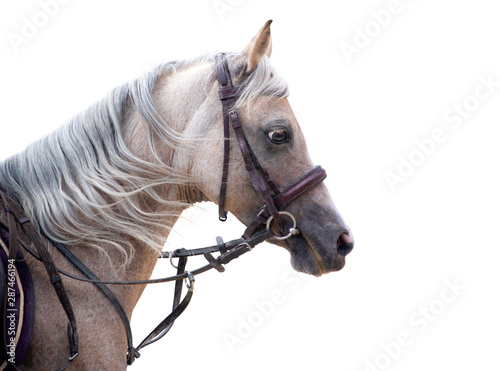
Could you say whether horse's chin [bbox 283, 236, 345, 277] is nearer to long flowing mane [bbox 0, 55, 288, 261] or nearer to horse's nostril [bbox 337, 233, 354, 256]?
horse's nostril [bbox 337, 233, 354, 256]

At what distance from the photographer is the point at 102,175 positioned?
2711mm

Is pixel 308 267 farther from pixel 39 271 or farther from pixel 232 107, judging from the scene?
pixel 39 271

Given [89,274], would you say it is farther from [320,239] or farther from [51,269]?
[320,239]

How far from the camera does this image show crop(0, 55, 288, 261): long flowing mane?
266 cm

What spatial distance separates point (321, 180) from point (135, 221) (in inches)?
43.2

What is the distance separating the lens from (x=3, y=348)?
234cm

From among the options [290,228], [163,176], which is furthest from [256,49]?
[290,228]

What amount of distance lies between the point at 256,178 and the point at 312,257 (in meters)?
0.56

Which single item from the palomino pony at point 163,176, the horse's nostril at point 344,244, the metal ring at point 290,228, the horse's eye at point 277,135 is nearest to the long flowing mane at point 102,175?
the palomino pony at point 163,176

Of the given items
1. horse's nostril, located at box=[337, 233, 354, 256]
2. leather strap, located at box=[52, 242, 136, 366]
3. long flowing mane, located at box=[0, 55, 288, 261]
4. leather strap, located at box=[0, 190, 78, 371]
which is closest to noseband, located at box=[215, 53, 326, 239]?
long flowing mane, located at box=[0, 55, 288, 261]

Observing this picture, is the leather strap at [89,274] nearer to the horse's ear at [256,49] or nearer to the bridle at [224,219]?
the bridle at [224,219]

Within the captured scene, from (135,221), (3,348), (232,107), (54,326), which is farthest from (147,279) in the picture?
(232,107)

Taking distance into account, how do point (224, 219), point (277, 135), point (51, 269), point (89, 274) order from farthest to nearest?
1. point (224, 219)
2. point (277, 135)
3. point (89, 274)
4. point (51, 269)

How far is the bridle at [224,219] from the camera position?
98.3 inches
